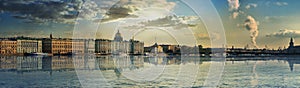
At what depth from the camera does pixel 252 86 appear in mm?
13578

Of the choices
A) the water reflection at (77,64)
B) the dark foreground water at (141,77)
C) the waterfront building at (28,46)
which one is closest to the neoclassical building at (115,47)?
the waterfront building at (28,46)

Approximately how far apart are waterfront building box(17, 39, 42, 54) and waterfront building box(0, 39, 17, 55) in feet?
2.75

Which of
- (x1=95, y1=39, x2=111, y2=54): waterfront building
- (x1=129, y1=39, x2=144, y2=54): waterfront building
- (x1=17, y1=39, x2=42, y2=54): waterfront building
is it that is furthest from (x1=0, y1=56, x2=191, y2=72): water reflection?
(x1=129, y1=39, x2=144, y2=54): waterfront building

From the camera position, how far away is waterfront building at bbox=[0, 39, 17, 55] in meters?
86.4

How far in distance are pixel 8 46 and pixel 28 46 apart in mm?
4588

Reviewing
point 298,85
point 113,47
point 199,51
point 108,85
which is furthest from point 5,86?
point 113,47

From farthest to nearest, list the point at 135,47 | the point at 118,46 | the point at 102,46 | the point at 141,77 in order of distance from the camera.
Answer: the point at 135,47 < the point at 102,46 < the point at 118,46 < the point at 141,77

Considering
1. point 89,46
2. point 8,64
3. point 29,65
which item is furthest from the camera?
point 89,46

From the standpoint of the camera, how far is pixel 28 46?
9100 cm

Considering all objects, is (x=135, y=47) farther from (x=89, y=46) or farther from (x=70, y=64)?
(x=70, y=64)

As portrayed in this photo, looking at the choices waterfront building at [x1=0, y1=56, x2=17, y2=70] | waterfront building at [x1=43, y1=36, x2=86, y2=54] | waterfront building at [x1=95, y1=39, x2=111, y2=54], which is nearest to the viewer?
waterfront building at [x1=0, y1=56, x2=17, y2=70]

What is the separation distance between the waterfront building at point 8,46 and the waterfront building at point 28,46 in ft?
2.75

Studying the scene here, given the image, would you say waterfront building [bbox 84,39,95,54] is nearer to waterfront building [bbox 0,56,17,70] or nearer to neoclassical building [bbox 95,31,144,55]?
neoclassical building [bbox 95,31,144,55]

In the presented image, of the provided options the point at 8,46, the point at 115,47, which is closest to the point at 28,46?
the point at 8,46
